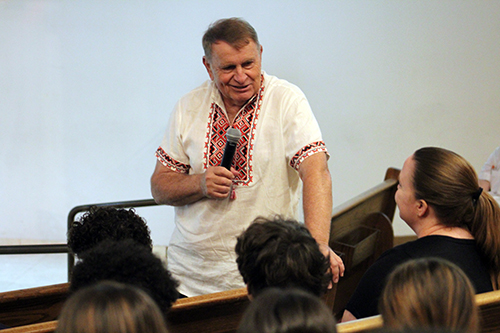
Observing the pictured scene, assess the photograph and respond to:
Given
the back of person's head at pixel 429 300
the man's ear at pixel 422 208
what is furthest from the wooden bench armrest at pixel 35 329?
the man's ear at pixel 422 208

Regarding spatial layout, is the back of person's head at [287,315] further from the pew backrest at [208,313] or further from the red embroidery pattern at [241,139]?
the red embroidery pattern at [241,139]

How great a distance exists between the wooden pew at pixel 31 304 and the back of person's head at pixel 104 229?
0.42 m

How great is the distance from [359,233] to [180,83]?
2.10 m

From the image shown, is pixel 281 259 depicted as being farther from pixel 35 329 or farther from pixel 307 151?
pixel 307 151

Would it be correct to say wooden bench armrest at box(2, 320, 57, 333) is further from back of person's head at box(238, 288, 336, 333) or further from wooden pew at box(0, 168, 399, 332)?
back of person's head at box(238, 288, 336, 333)

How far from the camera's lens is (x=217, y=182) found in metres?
1.99

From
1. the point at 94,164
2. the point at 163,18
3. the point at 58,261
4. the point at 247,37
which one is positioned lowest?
the point at 58,261

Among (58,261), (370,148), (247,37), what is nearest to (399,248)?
(247,37)

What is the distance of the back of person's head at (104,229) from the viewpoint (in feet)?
5.15

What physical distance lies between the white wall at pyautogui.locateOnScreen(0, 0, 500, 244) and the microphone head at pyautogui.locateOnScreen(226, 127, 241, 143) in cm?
276

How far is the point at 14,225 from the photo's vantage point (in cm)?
487

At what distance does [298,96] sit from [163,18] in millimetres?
2764

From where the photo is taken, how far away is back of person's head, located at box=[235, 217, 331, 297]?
1.21 meters

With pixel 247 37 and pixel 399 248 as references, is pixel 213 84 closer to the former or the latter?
pixel 247 37
